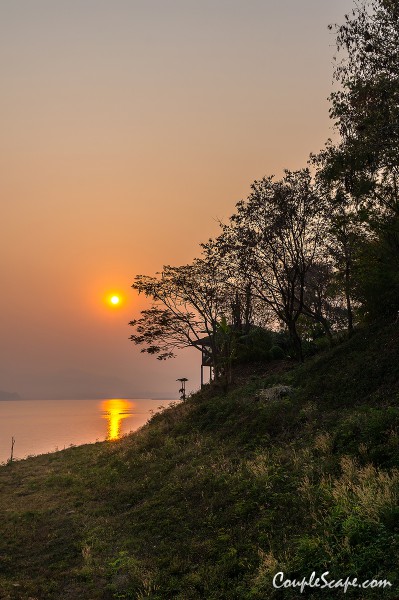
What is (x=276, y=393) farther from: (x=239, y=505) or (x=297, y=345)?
(x=239, y=505)

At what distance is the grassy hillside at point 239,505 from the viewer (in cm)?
891

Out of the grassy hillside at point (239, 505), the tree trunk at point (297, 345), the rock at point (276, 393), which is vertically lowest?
the grassy hillside at point (239, 505)

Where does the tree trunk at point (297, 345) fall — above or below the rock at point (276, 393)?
above

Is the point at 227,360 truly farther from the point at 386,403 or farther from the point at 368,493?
the point at 368,493

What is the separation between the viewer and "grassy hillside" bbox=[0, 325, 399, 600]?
8.91 meters

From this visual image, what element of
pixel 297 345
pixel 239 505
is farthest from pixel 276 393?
pixel 239 505

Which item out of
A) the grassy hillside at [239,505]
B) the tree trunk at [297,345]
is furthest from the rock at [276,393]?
the tree trunk at [297,345]

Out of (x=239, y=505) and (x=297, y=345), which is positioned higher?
(x=297, y=345)

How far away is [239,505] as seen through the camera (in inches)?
503

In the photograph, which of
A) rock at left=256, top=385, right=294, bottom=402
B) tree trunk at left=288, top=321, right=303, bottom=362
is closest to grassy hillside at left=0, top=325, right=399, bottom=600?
rock at left=256, top=385, right=294, bottom=402

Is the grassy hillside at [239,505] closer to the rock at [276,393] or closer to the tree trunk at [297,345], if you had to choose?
the rock at [276,393]

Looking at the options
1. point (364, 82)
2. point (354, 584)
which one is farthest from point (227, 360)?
point (354, 584)

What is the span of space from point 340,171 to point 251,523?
14371 millimetres

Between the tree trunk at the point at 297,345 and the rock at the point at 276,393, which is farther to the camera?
the tree trunk at the point at 297,345
